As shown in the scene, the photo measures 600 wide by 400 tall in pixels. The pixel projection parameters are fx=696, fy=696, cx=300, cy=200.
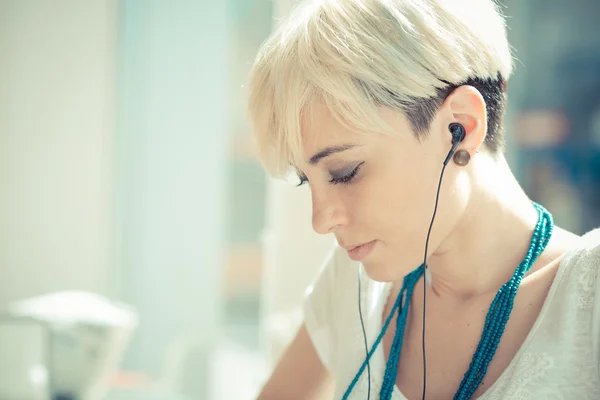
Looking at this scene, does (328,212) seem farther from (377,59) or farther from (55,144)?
(55,144)

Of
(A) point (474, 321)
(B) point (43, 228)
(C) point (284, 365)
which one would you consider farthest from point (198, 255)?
(A) point (474, 321)

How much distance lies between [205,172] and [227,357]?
0.94m

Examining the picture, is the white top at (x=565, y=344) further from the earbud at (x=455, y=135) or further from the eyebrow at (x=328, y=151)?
the eyebrow at (x=328, y=151)

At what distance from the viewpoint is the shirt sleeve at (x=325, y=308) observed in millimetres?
1232

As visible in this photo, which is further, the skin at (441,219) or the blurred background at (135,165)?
the blurred background at (135,165)

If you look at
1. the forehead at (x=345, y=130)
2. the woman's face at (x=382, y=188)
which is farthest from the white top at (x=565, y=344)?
the forehead at (x=345, y=130)

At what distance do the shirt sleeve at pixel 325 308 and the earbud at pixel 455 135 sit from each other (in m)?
0.37

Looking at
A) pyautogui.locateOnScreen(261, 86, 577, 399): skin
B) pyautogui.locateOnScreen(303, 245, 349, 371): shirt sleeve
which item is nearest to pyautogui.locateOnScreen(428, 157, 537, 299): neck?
pyautogui.locateOnScreen(261, 86, 577, 399): skin

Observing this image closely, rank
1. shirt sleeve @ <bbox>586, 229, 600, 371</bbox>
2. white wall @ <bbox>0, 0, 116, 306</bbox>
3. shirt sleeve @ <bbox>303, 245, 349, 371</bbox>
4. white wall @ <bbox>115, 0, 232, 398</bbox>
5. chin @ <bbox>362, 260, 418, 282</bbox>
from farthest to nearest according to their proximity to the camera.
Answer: white wall @ <bbox>115, 0, 232, 398</bbox> → white wall @ <bbox>0, 0, 116, 306</bbox> → shirt sleeve @ <bbox>303, 245, 349, 371</bbox> → chin @ <bbox>362, 260, 418, 282</bbox> → shirt sleeve @ <bbox>586, 229, 600, 371</bbox>

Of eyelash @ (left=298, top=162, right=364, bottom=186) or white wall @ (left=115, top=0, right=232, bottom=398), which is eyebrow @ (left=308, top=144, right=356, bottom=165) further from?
white wall @ (left=115, top=0, right=232, bottom=398)

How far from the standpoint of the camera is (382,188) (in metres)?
0.95

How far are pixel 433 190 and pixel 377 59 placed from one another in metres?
0.20

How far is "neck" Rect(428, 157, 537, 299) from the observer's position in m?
1.02

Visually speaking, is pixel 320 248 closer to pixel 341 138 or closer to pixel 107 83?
pixel 341 138
